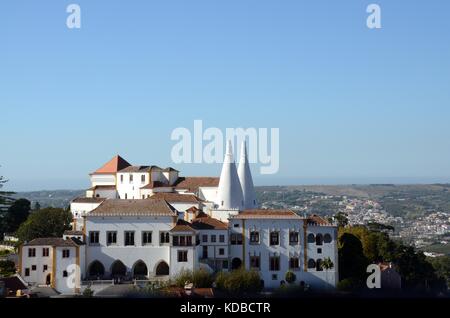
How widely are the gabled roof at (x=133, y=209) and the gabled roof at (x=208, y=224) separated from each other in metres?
1.78

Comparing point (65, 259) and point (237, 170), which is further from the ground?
point (237, 170)

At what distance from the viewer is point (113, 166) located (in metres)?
57.4

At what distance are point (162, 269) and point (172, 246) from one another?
1.86 m

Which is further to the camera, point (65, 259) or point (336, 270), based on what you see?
point (336, 270)

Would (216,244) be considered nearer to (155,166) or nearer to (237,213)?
(237,213)

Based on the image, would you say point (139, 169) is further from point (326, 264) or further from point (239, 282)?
point (326, 264)

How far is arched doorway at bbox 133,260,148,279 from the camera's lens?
39.2 m

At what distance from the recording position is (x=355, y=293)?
40625mm

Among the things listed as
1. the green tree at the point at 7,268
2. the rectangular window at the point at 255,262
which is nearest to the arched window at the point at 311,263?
the rectangular window at the point at 255,262

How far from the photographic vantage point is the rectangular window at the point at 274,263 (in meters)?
40.7

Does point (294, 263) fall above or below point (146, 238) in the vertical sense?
below

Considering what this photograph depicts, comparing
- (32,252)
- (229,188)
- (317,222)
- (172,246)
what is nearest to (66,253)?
(32,252)
